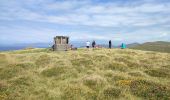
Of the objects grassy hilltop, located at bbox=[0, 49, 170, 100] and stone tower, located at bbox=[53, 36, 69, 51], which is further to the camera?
stone tower, located at bbox=[53, 36, 69, 51]

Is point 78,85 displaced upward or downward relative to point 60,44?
downward

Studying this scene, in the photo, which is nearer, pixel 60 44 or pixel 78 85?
pixel 78 85

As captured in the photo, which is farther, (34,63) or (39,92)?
(34,63)

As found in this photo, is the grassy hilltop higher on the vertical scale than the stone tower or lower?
lower

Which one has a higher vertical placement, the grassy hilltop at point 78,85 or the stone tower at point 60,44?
the stone tower at point 60,44

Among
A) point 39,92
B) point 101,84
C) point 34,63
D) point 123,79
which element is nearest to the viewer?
point 39,92

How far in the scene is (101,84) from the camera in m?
20.9

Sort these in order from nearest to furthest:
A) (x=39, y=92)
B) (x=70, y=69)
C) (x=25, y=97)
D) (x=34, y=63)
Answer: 1. (x=25, y=97)
2. (x=39, y=92)
3. (x=70, y=69)
4. (x=34, y=63)

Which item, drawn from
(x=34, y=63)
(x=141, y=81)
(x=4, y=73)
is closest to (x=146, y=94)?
(x=141, y=81)

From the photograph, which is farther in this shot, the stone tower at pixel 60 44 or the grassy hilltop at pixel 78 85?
the stone tower at pixel 60 44

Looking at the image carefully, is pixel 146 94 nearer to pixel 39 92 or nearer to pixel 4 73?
pixel 39 92

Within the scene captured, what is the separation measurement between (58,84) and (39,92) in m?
2.87

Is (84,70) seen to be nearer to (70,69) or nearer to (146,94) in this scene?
(70,69)

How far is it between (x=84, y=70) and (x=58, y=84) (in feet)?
22.2
